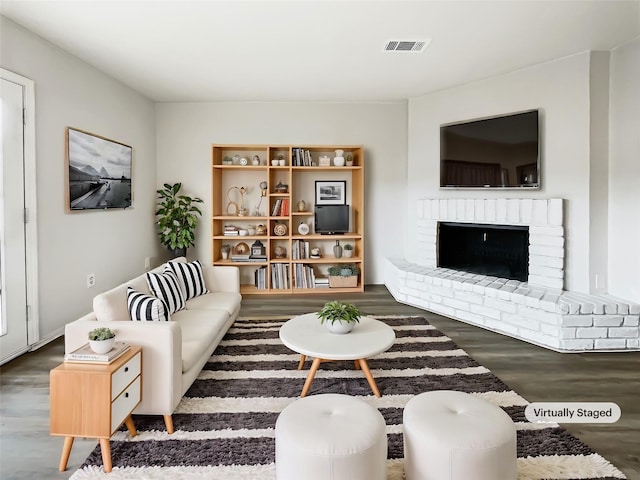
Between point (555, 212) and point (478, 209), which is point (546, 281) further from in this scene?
point (478, 209)

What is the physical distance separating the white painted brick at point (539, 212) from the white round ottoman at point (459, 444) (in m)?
2.79

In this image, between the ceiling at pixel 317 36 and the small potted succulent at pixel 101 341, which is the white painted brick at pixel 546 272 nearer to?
the ceiling at pixel 317 36

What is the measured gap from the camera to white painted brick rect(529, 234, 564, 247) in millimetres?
3843

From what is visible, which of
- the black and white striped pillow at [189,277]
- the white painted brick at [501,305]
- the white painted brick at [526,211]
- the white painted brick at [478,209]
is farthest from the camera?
the white painted brick at [478,209]

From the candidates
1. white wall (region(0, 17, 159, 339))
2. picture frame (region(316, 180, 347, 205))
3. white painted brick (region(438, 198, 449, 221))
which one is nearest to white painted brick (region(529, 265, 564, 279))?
white painted brick (region(438, 198, 449, 221))

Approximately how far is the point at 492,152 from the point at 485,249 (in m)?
1.04

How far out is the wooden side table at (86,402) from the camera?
5.82ft

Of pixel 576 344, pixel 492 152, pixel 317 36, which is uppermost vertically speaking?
pixel 317 36

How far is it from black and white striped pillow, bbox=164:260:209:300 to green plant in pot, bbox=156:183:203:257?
169cm

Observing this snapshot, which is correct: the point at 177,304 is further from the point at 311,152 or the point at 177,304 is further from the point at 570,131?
the point at 570,131

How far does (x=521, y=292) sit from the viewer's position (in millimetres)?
3732

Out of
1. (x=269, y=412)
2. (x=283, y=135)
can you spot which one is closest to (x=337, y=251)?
(x=283, y=135)

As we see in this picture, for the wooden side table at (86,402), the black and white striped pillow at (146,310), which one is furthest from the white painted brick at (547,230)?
the wooden side table at (86,402)

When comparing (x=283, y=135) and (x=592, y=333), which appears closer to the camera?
(x=592, y=333)
